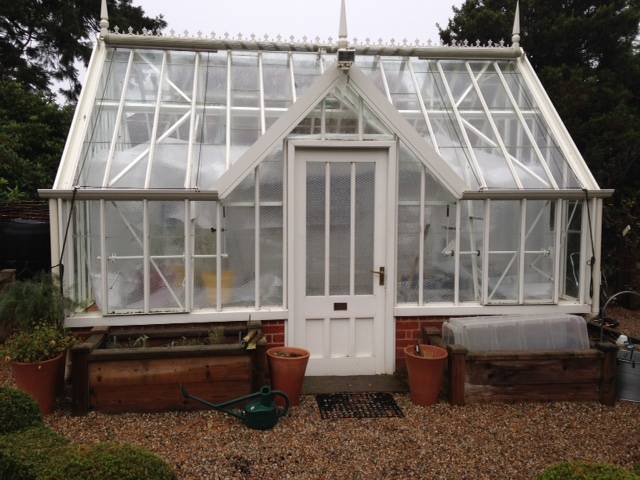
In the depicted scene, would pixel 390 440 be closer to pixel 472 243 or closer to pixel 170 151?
pixel 472 243

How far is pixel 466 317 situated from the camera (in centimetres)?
553

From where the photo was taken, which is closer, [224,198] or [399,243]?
[224,198]

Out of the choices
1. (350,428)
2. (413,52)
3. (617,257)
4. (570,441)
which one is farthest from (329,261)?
(617,257)

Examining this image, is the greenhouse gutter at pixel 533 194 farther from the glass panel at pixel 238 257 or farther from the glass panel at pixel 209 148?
the glass panel at pixel 209 148

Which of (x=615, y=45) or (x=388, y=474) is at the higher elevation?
(x=615, y=45)

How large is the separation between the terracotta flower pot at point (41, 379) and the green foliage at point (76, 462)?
1.63 metres

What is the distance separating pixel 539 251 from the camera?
18.4 feet

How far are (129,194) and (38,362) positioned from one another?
1671 mm

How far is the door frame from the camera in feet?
17.5

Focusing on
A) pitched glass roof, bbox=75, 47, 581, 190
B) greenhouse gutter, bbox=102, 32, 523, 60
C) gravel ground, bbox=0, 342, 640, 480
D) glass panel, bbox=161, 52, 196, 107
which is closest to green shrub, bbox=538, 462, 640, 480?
gravel ground, bbox=0, 342, 640, 480

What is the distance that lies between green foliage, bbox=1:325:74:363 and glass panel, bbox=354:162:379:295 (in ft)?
9.41

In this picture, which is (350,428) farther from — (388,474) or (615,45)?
(615,45)

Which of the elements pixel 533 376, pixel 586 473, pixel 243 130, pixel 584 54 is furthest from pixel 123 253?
pixel 584 54

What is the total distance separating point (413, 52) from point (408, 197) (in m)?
2.44
